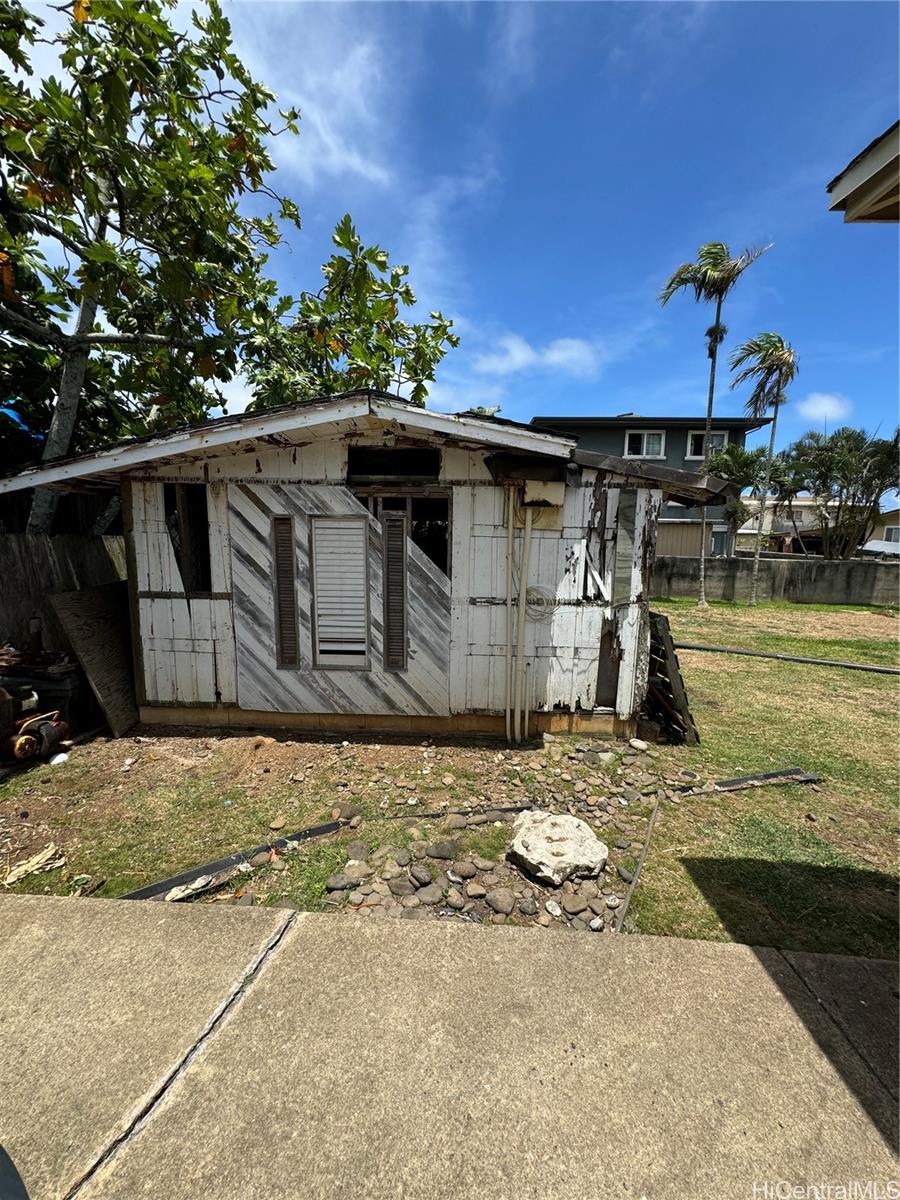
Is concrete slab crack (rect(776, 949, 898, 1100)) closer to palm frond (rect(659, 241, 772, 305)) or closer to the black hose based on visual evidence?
the black hose

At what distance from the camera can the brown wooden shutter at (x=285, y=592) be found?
5.31 meters

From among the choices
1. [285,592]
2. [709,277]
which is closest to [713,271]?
[709,277]

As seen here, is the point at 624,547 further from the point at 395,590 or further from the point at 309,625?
the point at 309,625

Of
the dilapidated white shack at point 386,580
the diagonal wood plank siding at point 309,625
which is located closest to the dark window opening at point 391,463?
the dilapidated white shack at point 386,580

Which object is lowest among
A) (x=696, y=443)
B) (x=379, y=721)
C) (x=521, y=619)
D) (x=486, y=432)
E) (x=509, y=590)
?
(x=379, y=721)

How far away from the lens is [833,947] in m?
2.79

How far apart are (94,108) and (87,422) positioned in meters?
4.93

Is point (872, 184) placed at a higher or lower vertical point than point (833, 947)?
higher

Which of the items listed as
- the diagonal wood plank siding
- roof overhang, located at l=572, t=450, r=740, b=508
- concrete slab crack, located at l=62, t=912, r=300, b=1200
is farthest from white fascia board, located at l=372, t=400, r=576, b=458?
concrete slab crack, located at l=62, t=912, r=300, b=1200

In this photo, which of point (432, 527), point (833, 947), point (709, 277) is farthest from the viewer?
point (709, 277)

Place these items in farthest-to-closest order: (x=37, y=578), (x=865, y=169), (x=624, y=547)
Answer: (x=37, y=578)
(x=624, y=547)
(x=865, y=169)

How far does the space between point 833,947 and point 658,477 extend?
3.83 metres

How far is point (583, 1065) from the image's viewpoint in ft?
6.76

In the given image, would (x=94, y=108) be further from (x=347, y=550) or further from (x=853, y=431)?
(x=853, y=431)
